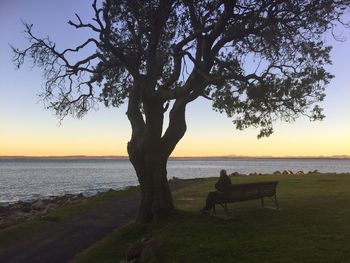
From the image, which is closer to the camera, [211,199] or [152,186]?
[211,199]

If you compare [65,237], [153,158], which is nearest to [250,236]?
[153,158]

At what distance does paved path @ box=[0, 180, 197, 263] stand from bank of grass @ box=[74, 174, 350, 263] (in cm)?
82

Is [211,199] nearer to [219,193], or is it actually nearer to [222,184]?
[219,193]

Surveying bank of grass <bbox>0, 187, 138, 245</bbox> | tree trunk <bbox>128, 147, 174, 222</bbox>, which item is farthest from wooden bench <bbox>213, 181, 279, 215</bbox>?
bank of grass <bbox>0, 187, 138, 245</bbox>

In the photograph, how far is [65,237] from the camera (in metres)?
18.8

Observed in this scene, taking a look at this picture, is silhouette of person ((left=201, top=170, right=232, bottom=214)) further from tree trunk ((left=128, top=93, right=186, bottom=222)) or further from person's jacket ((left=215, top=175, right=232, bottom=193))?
tree trunk ((left=128, top=93, right=186, bottom=222))

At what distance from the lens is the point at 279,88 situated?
1895cm

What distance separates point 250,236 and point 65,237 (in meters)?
7.98

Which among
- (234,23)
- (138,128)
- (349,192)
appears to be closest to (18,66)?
(138,128)

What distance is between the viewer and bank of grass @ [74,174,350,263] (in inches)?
496

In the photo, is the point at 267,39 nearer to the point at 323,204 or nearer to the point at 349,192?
the point at 323,204

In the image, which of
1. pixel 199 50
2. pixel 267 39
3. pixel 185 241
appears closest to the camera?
pixel 185 241

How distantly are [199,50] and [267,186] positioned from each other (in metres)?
6.41

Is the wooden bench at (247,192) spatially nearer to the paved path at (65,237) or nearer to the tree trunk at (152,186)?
the tree trunk at (152,186)
